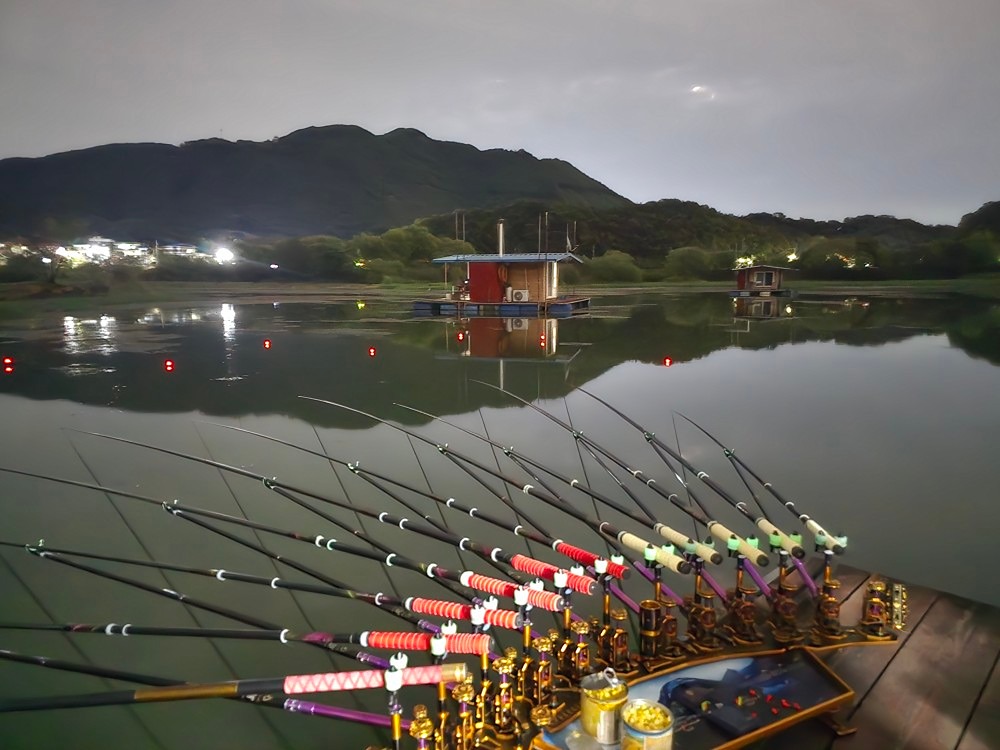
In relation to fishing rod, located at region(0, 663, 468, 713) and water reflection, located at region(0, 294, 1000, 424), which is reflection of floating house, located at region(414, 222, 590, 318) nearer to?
water reflection, located at region(0, 294, 1000, 424)

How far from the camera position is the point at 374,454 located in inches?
301

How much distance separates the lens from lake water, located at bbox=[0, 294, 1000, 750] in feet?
13.0

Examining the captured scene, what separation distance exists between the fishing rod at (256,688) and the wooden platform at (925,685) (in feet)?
4.80

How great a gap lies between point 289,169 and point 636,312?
65.8 meters

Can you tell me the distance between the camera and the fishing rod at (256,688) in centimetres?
190

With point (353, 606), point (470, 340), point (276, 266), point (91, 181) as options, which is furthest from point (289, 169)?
point (353, 606)

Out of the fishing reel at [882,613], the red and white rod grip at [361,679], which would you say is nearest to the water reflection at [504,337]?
the fishing reel at [882,613]

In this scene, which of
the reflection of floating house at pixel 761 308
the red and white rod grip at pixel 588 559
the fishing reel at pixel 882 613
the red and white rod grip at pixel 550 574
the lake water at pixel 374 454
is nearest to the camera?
the red and white rod grip at pixel 550 574

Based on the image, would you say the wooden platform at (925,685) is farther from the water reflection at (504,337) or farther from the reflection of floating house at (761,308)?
the reflection of floating house at (761,308)

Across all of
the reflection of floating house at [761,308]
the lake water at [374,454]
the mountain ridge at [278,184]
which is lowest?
the lake water at [374,454]

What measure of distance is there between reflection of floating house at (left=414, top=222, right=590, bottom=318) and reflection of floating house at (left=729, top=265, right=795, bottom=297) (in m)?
14.7

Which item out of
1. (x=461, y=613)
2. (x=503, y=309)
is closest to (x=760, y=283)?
(x=503, y=309)

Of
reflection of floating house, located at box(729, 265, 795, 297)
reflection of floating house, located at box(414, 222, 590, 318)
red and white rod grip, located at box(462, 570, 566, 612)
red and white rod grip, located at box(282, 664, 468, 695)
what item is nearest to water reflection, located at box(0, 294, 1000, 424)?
reflection of floating house, located at box(414, 222, 590, 318)

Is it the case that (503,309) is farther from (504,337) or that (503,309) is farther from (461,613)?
(461,613)
